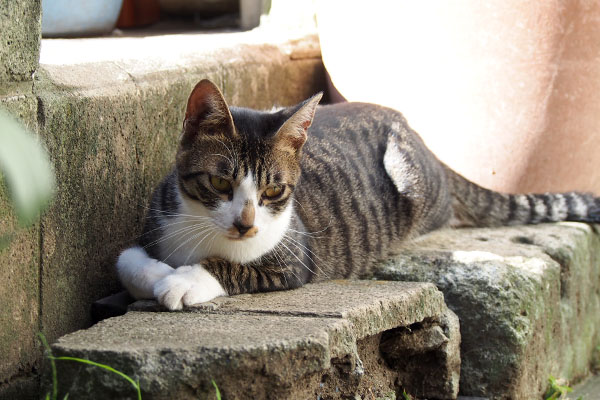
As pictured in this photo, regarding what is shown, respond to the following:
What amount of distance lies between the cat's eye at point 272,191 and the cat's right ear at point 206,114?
234mm

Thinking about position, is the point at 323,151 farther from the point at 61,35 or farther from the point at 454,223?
the point at 61,35

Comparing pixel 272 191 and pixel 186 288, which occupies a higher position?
pixel 272 191

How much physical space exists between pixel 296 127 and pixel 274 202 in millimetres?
297

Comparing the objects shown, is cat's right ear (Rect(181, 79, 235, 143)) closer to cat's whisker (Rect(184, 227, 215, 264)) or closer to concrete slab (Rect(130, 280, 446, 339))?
cat's whisker (Rect(184, 227, 215, 264))

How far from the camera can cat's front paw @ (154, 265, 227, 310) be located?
2.40 metres

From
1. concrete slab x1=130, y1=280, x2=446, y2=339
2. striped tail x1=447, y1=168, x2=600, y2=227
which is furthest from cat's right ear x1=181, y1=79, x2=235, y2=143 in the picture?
striped tail x1=447, y1=168, x2=600, y2=227

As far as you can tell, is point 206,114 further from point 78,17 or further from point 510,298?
point 78,17

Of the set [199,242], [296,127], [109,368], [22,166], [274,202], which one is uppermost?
[22,166]

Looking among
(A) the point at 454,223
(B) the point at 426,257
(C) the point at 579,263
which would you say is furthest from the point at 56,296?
(C) the point at 579,263

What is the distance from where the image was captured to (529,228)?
151 inches

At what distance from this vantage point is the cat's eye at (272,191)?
267 cm

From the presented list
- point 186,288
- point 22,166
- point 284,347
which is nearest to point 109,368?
point 284,347

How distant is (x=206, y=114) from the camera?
104 inches

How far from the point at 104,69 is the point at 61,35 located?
→ 154cm
